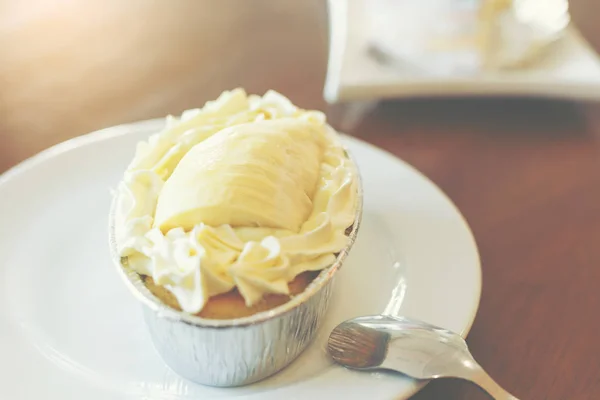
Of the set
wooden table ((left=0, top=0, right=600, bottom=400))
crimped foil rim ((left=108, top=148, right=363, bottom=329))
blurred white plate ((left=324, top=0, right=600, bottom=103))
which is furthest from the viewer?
blurred white plate ((left=324, top=0, right=600, bottom=103))

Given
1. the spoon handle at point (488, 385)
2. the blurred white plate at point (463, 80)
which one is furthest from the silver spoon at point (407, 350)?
the blurred white plate at point (463, 80)

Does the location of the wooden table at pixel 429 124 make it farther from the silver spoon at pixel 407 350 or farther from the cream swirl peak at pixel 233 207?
the cream swirl peak at pixel 233 207

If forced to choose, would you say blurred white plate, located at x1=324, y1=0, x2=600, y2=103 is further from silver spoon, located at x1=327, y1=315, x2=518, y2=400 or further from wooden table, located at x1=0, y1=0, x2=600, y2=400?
silver spoon, located at x1=327, y1=315, x2=518, y2=400

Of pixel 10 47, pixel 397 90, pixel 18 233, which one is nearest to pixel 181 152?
pixel 18 233

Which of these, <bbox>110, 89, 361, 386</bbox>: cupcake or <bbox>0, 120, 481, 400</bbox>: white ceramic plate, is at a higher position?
<bbox>110, 89, 361, 386</bbox>: cupcake

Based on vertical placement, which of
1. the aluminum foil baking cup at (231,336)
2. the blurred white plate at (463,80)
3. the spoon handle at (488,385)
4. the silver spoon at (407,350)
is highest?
the blurred white plate at (463,80)

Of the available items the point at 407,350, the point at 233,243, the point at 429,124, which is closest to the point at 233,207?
the point at 233,243

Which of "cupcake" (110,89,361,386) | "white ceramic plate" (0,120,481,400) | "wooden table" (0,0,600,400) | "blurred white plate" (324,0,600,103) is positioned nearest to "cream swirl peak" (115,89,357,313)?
"cupcake" (110,89,361,386)
